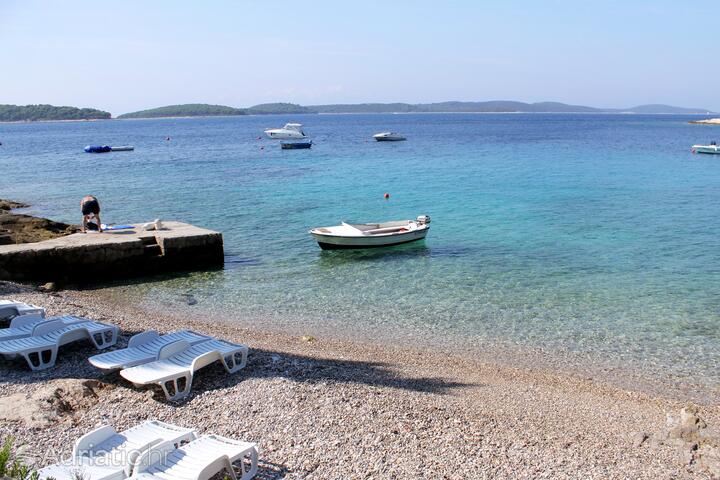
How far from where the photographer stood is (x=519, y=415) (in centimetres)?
826

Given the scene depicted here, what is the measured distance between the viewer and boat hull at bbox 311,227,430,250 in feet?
62.4

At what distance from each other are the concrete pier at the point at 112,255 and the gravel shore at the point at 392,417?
6520 mm

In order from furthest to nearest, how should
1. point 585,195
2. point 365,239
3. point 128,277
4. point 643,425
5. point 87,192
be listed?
point 87,192, point 585,195, point 365,239, point 128,277, point 643,425

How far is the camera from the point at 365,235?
19.2 meters

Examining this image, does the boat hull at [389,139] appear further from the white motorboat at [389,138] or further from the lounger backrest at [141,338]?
the lounger backrest at [141,338]

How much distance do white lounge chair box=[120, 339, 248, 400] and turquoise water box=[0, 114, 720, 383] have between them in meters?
4.14

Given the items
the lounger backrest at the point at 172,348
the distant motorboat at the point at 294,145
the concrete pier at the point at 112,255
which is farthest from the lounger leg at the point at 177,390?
the distant motorboat at the point at 294,145

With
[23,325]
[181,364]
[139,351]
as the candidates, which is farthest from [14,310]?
[181,364]

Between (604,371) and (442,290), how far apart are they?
523cm

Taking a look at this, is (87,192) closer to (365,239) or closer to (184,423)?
(365,239)

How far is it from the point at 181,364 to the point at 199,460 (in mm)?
2664

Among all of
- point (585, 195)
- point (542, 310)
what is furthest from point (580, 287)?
point (585, 195)

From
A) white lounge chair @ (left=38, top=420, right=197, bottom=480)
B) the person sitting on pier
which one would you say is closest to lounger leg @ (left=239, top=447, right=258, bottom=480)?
white lounge chair @ (left=38, top=420, right=197, bottom=480)

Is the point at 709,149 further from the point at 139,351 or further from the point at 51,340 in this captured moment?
the point at 51,340
